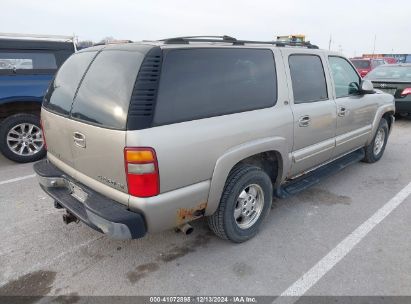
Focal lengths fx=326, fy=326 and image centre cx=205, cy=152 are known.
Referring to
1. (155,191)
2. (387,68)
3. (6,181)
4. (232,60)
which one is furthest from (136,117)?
(387,68)

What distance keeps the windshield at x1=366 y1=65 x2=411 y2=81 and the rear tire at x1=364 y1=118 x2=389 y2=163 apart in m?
3.71

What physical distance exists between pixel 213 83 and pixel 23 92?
3.85m

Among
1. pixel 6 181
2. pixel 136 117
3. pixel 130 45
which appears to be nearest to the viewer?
pixel 136 117

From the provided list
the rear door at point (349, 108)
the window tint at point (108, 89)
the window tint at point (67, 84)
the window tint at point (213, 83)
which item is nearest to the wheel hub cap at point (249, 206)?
the window tint at point (213, 83)

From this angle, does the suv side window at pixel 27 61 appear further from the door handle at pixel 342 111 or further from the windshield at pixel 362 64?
the windshield at pixel 362 64

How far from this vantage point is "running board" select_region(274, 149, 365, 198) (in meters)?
3.47

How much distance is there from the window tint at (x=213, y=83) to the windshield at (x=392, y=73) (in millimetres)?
6883

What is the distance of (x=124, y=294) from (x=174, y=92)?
154 centimetres

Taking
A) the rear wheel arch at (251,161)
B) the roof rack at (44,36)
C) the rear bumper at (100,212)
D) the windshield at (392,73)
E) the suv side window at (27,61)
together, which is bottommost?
the rear bumper at (100,212)

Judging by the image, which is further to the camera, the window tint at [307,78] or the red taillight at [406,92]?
the red taillight at [406,92]

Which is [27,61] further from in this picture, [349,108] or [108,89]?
[349,108]

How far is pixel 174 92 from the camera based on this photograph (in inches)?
91.9

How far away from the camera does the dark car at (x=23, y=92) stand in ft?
16.5

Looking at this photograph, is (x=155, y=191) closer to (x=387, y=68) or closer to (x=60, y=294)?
(x=60, y=294)
